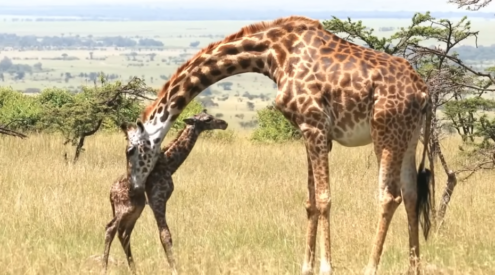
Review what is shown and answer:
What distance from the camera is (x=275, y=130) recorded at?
62.1 feet

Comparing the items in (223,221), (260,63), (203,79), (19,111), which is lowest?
(19,111)

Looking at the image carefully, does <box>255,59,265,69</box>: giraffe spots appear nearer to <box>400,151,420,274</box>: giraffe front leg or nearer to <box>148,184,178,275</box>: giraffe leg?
<box>148,184,178,275</box>: giraffe leg

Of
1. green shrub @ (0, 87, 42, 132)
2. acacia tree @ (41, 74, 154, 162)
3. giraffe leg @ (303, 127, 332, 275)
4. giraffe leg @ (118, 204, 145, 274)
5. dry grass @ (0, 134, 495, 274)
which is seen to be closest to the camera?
giraffe leg @ (303, 127, 332, 275)

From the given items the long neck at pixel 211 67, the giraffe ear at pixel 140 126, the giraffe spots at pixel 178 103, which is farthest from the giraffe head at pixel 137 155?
the giraffe spots at pixel 178 103

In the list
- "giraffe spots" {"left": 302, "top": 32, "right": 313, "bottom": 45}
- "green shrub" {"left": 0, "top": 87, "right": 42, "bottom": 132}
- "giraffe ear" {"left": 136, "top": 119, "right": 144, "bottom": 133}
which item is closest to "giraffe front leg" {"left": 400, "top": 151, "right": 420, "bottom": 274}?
"giraffe spots" {"left": 302, "top": 32, "right": 313, "bottom": 45}

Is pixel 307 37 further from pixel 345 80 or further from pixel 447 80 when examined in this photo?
pixel 447 80

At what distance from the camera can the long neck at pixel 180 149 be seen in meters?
7.04

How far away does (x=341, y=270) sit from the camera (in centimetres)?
700

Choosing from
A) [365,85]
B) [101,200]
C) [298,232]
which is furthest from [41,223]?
[365,85]

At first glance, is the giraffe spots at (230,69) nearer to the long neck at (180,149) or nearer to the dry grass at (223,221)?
the long neck at (180,149)

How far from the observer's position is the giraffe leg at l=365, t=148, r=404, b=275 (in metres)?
6.31

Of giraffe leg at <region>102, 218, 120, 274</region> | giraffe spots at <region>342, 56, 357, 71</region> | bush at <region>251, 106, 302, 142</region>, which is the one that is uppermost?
giraffe spots at <region>342, 56, 357, 71</region>

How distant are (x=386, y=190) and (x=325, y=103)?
2.70 ft

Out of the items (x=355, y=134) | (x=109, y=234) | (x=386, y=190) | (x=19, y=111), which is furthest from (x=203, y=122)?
(x=19, y=111)
